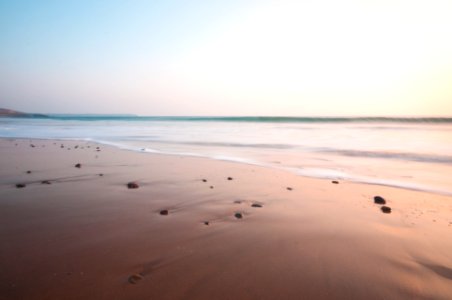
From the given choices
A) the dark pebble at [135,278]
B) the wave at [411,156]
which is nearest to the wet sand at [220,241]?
the dark pebble at [135,278]

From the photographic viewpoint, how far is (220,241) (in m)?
3.10

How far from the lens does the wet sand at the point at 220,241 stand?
226cm

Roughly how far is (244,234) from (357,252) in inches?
43.6

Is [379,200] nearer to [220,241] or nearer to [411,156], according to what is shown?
[220,241]

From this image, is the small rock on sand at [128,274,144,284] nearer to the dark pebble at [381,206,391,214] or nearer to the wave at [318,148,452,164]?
the dark pebble at [381,206,391,214]

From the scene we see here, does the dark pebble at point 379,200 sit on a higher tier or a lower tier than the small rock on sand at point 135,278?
lower

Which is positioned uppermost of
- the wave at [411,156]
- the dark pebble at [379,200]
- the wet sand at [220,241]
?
the wet sand at [220,241]

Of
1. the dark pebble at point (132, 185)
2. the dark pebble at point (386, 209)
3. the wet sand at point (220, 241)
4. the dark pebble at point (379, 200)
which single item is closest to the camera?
the wet sand at point (220, 241)

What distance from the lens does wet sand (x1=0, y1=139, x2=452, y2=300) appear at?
226 cm

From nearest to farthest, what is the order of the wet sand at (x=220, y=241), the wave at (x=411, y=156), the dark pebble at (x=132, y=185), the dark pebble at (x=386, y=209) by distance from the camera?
1. the wet sand at (x=220, y=241)
2. the dark pebble at (x=386, y=209)
3. the dark pebble at (x=132, y=185)
4. the wave at (x=411, y=156)

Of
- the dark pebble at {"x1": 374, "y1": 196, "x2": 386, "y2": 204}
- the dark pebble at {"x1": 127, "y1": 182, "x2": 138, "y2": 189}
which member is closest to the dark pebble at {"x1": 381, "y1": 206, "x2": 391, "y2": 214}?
the dark pebble at {"x1": 374, "y1": 196, "x2": 386, "y2": 204}

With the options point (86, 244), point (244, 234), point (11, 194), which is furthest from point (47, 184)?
point (244, 234)

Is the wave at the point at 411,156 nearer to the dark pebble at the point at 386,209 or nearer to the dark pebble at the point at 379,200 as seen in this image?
the dark pebble at the point at 379,200

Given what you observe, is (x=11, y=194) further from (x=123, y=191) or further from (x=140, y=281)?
(x=140, y=281)
